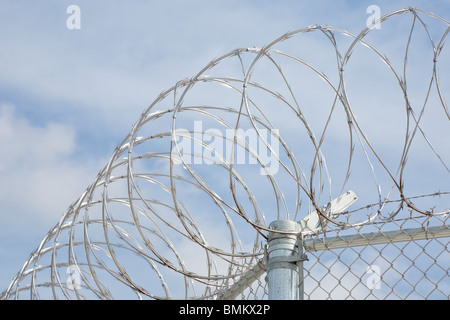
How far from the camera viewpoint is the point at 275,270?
416 cm

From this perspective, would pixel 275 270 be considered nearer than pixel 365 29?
Yes

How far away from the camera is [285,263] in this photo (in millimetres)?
4152

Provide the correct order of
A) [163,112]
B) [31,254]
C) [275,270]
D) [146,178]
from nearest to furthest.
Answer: [275,270] → [163,112] → [146,178] → [31,254]

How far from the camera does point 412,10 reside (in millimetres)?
4719

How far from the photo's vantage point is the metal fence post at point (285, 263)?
407 centimetres

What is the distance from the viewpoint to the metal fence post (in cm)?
407

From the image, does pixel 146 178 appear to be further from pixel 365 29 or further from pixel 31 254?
pixel 365 29
